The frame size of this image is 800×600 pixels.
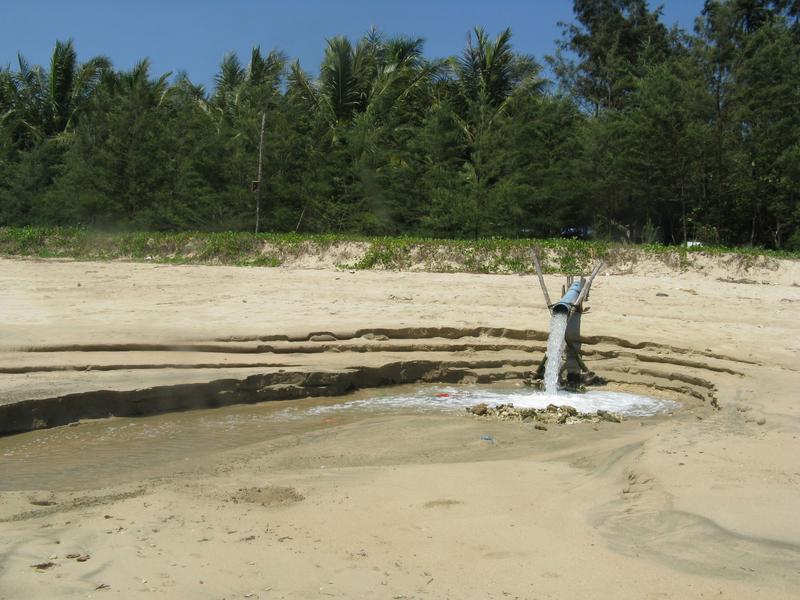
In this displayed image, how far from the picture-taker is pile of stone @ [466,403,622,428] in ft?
25.1

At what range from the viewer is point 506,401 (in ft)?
28.4

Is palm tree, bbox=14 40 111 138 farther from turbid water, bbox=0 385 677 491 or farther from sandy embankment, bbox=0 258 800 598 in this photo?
turbid water, bbox=0 385 677 491

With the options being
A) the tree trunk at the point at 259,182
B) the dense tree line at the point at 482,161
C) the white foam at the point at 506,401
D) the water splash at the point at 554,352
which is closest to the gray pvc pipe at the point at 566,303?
the water splash at the point at 554,352

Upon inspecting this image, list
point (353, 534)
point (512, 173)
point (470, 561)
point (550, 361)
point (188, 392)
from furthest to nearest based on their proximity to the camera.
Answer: point (512, 173) < point (550, 361) < point (188, 392) < point (353, 534) < point (470, 561)

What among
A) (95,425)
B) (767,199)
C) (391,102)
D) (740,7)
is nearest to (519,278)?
(95,425)

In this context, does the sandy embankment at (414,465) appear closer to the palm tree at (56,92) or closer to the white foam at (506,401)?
the white foam at (506,401)

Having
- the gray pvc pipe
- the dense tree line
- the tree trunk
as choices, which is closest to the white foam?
the gray pvc pipe

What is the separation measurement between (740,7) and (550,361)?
2171 centimetres

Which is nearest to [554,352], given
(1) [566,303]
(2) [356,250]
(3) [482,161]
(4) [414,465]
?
(1) [566,303]

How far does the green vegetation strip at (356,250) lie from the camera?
15.7 m

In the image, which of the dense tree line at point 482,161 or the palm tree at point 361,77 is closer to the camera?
the dense tree line at point 482,161

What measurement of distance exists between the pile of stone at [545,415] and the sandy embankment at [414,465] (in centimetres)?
32

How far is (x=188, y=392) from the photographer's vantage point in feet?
25.8

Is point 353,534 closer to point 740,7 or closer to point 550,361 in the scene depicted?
point 550,361
